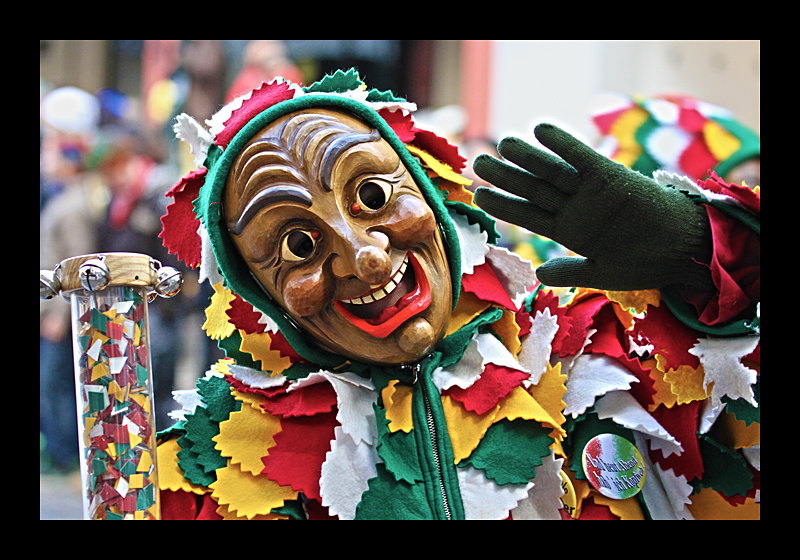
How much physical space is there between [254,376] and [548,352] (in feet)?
1.61

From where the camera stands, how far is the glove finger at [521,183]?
41.6 inches

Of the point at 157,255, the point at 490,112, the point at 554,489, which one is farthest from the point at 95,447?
the point at 490,112

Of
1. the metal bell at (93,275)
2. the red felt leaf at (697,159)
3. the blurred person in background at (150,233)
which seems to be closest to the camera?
the metal bell at (93,275)

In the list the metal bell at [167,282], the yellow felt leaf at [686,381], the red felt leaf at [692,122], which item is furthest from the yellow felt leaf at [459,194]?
the red felt leaf at [692,122]

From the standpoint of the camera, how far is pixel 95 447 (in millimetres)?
916

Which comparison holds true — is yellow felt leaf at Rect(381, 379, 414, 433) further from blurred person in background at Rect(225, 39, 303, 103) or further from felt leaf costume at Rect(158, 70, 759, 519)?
blurred person in background at Rect(225, 39, 303, 103)

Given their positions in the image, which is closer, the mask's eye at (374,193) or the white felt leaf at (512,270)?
the mask's eye at (374,193)

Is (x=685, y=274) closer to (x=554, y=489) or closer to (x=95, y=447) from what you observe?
(x=554, y=489)

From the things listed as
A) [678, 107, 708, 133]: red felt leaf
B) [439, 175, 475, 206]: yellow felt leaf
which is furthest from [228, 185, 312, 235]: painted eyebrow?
[678, 107, 708, 133]: red felt leaf

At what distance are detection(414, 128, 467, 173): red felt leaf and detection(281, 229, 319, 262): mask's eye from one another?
309 millimetres

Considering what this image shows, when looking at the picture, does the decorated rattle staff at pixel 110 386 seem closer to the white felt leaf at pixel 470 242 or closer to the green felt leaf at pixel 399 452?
the green felt leaf at pixel 399 452

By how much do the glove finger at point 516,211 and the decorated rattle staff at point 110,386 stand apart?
1.59 ft

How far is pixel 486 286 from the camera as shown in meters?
1.25

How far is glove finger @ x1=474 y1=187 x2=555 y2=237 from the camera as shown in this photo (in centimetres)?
107
